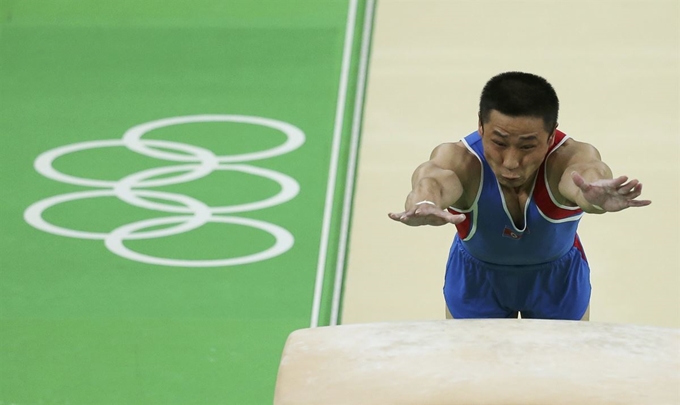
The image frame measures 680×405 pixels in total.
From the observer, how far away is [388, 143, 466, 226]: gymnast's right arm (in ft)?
11.6

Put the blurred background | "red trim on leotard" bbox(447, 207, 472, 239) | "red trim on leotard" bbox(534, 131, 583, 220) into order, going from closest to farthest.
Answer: "red trim on leotard" bbox(534, 131, 583, 220), "red trim on leotard" bbox(447, 207, 472, 239), the blurred background

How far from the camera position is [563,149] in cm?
404

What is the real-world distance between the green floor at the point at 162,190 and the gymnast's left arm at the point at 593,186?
1.87m

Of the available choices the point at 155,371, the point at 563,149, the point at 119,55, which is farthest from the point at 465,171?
the point at 119,55

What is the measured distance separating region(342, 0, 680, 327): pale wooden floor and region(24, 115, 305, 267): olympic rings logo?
0.47 m

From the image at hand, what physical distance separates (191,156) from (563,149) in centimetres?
353

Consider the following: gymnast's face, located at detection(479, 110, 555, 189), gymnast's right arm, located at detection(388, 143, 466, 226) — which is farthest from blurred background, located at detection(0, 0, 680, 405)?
gymnast's face, located at detection(479, 110, 555, 189)

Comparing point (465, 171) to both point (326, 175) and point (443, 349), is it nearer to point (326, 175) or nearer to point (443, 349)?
point (443, 349)

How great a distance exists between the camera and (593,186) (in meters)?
3.63

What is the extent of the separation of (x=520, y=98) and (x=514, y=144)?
147 mm

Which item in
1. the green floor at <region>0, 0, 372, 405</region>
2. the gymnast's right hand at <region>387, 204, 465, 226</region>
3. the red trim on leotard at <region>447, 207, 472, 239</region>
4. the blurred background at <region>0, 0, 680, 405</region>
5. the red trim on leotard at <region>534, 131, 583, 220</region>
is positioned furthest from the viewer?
the blurred background at <region>0, 0, 680, 405</region>

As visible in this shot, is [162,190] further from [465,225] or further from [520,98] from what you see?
[520,98]

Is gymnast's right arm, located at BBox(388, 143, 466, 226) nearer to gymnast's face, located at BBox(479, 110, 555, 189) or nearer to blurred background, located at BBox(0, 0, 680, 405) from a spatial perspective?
gymnast's face, located at BBox(479, 110, 555, 189)

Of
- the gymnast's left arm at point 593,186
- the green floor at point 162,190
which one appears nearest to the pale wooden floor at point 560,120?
the green floor at point 162,190
